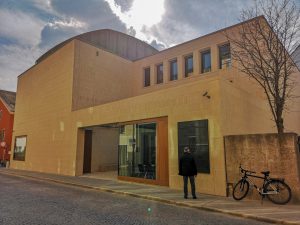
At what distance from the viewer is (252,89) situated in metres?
16.0

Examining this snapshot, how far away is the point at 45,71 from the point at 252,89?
715 inches

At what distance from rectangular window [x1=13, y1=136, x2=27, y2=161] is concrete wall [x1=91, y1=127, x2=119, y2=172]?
9783 mm

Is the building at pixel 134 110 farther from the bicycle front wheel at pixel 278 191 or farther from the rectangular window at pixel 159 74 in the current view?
the bicycle front wheel at pixel 278 191

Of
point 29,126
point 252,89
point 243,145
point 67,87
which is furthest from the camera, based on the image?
point 29,126

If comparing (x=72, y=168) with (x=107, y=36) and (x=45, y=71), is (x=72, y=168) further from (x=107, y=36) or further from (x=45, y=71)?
(x=107, y=36)

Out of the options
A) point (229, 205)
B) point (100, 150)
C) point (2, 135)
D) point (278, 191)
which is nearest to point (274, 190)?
point (278, 191)

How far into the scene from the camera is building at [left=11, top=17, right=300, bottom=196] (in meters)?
10.7

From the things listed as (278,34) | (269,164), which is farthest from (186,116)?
(278,34)

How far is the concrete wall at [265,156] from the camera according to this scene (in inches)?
336

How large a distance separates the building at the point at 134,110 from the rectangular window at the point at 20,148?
0.11 meters

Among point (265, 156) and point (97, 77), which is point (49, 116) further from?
point (265, 156)

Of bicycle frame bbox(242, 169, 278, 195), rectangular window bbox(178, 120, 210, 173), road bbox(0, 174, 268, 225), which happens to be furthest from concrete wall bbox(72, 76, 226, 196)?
road bbox(0, 174, 268, 225)

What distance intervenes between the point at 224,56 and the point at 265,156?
9776 mm

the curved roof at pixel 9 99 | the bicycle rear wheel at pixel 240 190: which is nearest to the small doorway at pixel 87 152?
the bicycle rear wheel at pixel 240 190
